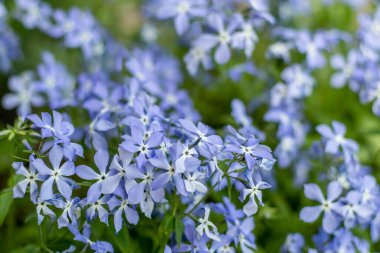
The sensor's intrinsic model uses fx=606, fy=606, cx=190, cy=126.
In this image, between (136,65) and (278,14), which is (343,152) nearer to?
(136,65)

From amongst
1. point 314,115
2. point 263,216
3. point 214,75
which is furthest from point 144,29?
point 263,216

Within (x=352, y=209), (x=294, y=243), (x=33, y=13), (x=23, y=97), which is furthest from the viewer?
(x=33, y=13)

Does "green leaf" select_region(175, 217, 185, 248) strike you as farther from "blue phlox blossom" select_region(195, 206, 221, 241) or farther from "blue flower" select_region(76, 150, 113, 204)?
A: "blue flower" select_region(76, 150, 113, 204)

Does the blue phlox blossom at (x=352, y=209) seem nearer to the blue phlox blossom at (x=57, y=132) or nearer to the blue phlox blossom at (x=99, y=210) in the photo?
the blue phlox blossom at (x=99, y=210)

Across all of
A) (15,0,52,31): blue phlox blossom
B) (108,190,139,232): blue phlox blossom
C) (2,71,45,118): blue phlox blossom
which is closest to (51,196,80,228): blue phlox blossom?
(108,190,139,232): blue phlox blossom

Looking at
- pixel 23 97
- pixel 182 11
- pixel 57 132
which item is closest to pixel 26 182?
pixel 57 132

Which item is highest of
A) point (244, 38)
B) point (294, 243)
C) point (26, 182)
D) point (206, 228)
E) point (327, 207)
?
point (244, 38)

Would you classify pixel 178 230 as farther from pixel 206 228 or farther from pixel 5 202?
pixel 5 202

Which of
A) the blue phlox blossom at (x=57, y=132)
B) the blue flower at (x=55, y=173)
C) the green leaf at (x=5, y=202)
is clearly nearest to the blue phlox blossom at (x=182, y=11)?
the blue phlox blossom at (x=57, y=132)
